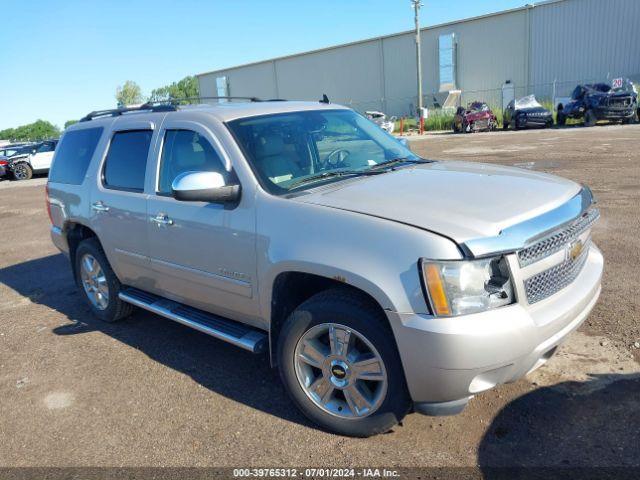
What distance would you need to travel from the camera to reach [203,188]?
3.34 metres

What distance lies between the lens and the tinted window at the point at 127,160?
438cm

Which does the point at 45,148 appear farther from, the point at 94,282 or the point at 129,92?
the point at 129,92

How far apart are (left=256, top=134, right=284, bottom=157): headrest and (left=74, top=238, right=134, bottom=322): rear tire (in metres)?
2.13

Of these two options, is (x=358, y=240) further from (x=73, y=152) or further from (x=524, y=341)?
(x=73, y=152)

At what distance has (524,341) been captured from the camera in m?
2.66

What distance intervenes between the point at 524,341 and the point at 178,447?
203 cm

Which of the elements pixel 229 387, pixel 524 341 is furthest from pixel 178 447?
pixel 524 341

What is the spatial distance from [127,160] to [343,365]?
2.67 metres

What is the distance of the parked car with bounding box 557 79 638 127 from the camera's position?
24984 millimetres

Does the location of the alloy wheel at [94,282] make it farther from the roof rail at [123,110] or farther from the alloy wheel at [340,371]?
the alloy wheel at [340,371]

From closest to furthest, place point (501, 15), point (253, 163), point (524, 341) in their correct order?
point (524, 341) → point (253, 163) → point (501, 15)

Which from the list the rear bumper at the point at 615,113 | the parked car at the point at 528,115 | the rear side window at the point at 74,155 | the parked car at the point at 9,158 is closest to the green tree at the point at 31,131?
the parked car at the point at 9,158

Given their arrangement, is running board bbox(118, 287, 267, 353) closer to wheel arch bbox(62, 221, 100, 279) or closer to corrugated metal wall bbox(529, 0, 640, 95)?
wheel arch bbox(62, 221, 100, 279)

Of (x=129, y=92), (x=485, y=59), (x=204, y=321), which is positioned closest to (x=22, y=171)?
(x=204, y=321)
